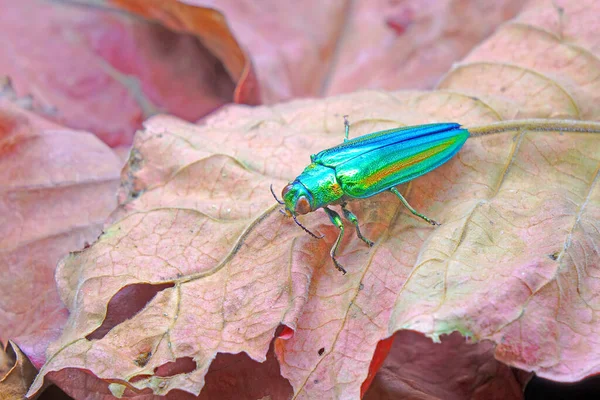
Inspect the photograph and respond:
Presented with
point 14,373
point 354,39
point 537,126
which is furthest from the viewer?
point 354,39

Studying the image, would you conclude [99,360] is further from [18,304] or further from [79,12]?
[79,12]

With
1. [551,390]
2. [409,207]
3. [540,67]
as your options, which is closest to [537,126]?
[540,67]

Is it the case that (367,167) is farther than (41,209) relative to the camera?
No

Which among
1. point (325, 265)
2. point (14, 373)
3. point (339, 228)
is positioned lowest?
point (14, 373)

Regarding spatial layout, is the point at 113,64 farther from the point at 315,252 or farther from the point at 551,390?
the point at 551,390

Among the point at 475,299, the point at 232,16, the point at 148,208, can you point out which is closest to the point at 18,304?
the point at 148,208

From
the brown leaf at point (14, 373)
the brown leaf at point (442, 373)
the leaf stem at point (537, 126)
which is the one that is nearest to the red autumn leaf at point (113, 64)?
the leaf stem at point (537, 126)

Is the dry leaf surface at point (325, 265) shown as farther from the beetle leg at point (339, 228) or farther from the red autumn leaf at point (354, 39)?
the red autumn leaf at point (354, 39)

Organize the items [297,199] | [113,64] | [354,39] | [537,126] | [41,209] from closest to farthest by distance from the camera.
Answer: [297,199], [537,126], [41,209], [113,64], [354,39]
